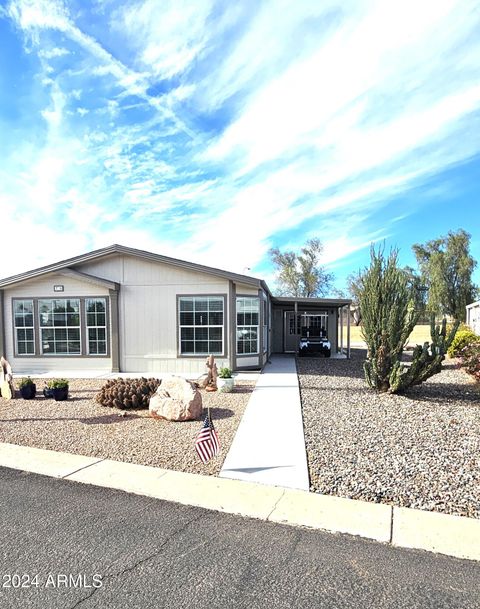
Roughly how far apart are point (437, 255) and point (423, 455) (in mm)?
33782

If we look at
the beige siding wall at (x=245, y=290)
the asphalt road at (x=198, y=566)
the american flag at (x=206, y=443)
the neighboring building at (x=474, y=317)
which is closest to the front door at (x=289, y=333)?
the beige siding wall at (x=245, y=290)

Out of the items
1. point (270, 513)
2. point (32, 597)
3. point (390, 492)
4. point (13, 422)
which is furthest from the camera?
point (13, 422)

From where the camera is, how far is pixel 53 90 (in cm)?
835

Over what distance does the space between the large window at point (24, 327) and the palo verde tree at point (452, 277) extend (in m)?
31.2

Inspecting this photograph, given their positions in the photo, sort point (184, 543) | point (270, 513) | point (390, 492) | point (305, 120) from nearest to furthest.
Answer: point (184, 543) → point (270, 513) → point (390, 492) → point (305, 120)

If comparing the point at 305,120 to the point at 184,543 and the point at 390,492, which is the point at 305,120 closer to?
the point at 390,492

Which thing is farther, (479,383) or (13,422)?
(479,383)

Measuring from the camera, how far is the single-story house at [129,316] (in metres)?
11.6

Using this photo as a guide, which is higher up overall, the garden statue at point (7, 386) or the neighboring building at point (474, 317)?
the neighboring building at point (474, 317)

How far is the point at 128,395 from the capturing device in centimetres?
738

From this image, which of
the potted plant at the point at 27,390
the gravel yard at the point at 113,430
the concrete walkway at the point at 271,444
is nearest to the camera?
the concrete walkway at the point at 271,444

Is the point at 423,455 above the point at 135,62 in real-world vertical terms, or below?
below

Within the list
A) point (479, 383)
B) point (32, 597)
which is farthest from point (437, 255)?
point (32, 597)

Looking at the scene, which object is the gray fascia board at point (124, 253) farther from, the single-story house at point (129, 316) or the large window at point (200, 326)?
the large window at point (200, 326)
